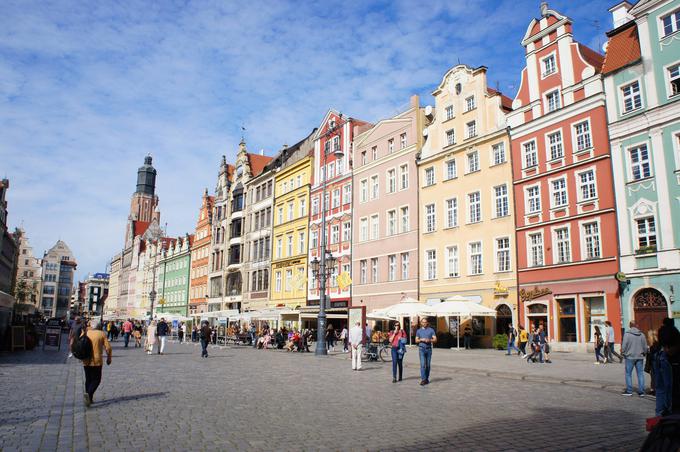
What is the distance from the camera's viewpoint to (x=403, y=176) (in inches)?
1597

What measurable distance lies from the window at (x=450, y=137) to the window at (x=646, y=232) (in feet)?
45.5

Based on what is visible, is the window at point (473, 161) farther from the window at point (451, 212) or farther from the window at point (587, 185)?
the window at point (587, 185)

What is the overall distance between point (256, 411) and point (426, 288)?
28105 mm

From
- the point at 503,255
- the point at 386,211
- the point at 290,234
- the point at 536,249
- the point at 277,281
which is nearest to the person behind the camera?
the point at 536,249

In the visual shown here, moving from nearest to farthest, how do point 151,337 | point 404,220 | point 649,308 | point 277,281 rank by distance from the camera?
1. point 649,308
2. point 151,337
3. point 404,220
4. point 277,281

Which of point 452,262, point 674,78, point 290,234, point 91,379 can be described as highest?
point 674,78

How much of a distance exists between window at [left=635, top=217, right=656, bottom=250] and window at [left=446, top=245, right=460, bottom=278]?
11.6m

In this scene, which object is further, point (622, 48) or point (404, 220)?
point (404, 220)

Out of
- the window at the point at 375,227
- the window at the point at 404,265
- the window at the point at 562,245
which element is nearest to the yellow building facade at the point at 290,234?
the window at the point at 375,227

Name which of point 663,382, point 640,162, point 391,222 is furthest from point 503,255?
point 663,382

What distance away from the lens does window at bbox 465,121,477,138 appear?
35.2m

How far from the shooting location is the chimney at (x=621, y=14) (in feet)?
96.3

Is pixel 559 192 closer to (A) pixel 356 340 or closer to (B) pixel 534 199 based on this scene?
(B) pixel 534 199

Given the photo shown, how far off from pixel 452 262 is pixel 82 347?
92.3ft
